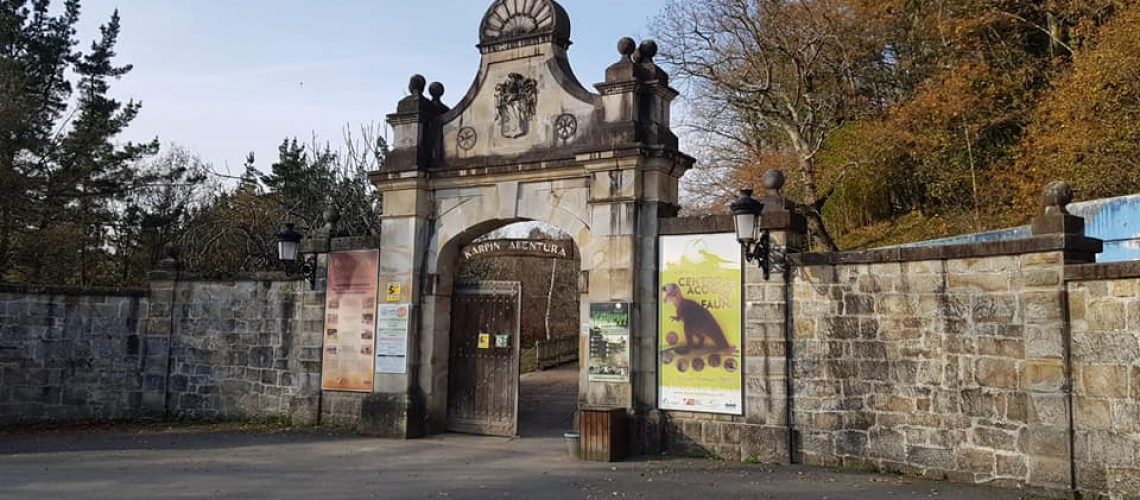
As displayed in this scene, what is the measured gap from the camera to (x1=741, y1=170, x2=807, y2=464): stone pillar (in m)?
9.27

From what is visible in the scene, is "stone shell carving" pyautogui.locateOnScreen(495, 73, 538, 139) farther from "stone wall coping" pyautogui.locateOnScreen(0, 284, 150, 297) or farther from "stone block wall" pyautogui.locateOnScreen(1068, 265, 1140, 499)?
"stone wall coping" pyautogui.locateOnScreen(0, 284, 150, 297)

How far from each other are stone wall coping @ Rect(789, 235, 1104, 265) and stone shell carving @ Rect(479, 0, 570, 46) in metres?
4.28

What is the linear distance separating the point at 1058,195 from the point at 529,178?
589 centimetres

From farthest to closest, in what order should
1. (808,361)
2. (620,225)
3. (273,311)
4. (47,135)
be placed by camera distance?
(47,135) < (273,311) < (620,225) < (808,361)

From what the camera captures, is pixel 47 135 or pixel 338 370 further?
pixel 47 135

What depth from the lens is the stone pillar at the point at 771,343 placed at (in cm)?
927

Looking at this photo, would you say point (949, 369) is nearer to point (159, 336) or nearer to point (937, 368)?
point (937, 368)

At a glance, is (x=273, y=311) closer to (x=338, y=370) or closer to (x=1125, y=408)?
(x=338, y=370)

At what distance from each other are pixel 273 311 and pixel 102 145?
13.9 metres

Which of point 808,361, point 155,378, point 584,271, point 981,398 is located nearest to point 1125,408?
point 981,398

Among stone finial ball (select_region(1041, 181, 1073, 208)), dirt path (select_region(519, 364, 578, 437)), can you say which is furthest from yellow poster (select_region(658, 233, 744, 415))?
stone finial ball (select_region(1041, 181, 1073, 208))

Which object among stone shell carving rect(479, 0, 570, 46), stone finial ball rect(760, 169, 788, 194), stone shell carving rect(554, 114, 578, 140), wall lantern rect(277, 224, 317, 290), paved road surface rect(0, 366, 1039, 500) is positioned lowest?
paved road surface rect(0, 366, 1039, 500)

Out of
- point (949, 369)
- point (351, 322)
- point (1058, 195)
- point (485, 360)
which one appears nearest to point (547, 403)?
point (485, 360)

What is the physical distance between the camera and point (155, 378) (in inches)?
528
